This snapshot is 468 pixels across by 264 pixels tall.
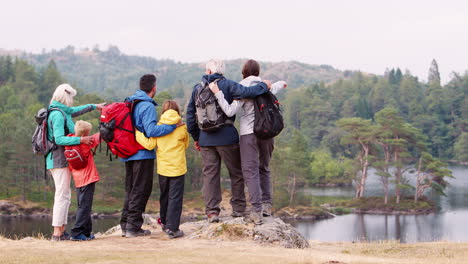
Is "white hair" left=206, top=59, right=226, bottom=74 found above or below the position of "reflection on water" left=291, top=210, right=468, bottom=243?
above

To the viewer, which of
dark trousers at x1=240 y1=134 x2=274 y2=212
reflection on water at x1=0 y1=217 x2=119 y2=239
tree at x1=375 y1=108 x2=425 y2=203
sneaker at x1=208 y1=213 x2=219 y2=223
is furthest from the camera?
tree at x1=375 y1=108 x2=425 y2=203

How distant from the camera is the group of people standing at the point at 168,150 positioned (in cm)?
701

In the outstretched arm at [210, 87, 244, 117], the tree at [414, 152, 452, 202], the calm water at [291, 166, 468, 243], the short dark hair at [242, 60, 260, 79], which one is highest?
the short dark hair at [242, 60, 260, 79]

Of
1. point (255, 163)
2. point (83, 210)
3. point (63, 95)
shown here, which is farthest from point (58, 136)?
point (255, 163)

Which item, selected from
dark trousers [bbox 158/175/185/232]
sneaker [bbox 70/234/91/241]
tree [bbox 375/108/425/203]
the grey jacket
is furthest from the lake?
the grey jacket

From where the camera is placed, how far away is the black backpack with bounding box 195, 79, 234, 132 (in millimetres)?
6953

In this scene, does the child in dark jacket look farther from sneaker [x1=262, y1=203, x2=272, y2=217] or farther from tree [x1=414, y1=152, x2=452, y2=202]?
tree [x1=414, y1=152, x2=452, y2=202]

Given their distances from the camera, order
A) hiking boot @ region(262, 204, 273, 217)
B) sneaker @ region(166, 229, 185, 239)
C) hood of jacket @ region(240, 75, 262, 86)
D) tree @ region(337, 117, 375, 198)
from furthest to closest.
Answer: tree @ region(337, 117, 375, 198)
hiking boot @ region(262, 204, 273, 217)
sneaker @ region(166, 229, 185, 239)
hood of jacket @ region(240, 75, 262, 86)

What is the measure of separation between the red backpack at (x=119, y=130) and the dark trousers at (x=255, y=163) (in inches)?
50.6

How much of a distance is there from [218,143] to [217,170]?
0.39m

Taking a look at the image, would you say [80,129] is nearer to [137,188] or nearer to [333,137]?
[137,188]

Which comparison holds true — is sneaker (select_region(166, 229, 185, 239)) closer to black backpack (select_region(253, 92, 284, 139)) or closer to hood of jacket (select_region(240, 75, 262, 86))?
black backpack (select_region(253, 92, 284, 139))

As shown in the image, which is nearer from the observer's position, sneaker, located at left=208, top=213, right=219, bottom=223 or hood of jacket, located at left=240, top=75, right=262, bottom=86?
hood of jacket, located at left=240, top=75, right=262, bottom=86

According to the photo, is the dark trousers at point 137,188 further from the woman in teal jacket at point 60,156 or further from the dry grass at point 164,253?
the woman in teal jacket at point 60,156
